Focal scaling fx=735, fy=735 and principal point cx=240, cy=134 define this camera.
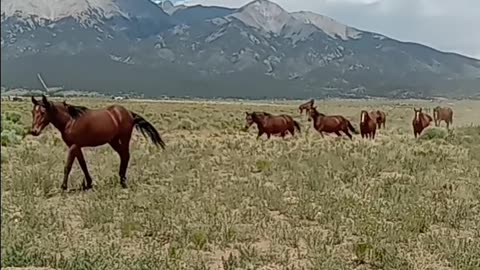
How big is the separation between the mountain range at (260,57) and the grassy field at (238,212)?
4742 cm

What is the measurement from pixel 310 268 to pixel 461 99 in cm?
6314

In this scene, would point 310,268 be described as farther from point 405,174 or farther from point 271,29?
point 271,29

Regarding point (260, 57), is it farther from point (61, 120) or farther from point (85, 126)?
point (61, 120)

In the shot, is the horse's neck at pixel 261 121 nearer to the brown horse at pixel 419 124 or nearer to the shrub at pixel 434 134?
the shrub at pixel 434 134

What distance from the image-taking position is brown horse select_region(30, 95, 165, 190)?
911 cm

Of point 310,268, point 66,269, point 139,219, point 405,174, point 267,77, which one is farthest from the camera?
point 267,77

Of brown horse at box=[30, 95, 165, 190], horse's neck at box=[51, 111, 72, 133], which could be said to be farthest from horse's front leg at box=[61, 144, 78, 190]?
horse's neck at box=[51, 111, 72, 133]

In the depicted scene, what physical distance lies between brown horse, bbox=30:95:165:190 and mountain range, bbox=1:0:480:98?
4876 centimetres

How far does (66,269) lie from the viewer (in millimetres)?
5418

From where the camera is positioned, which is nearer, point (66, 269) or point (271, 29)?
point (66, 269)

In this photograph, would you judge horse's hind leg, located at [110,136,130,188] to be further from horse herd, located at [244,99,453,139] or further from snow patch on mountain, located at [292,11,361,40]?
snow patch on mountain, located at [292,11,361,40]

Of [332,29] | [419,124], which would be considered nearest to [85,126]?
[419,124]

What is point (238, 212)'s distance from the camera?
8.27m

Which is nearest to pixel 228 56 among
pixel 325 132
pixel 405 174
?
pixel 325 132
